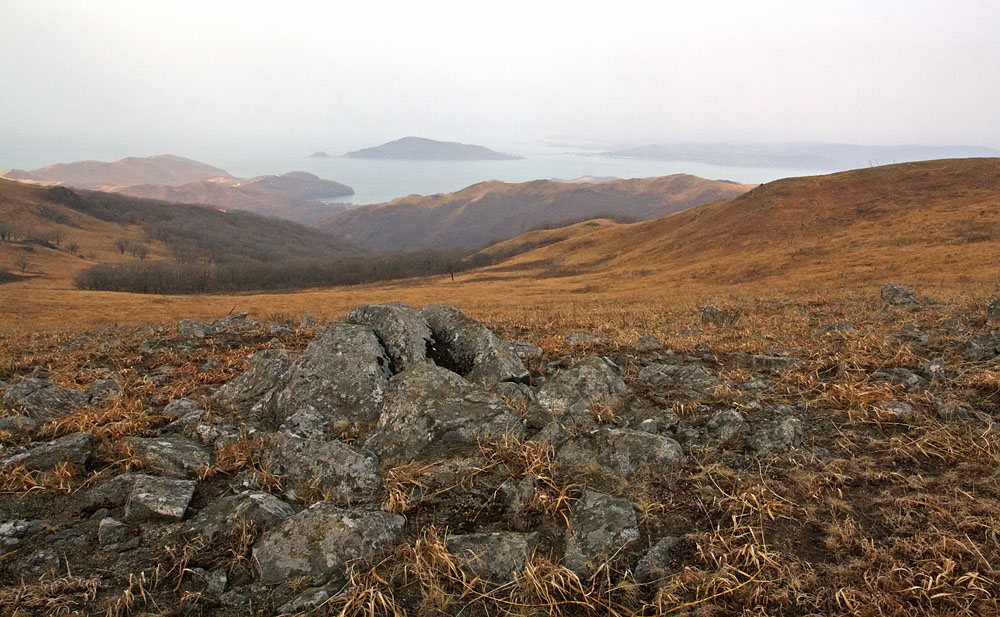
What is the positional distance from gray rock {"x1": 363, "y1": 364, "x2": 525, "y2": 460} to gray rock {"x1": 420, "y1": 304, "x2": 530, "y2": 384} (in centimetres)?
127

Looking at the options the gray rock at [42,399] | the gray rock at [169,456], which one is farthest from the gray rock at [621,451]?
the gray rock at [42,399]

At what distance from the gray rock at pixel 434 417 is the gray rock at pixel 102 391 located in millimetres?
4048

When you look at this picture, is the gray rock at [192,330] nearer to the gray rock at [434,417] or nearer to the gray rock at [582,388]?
the gray rock at [434,417]

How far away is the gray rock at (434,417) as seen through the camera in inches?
190

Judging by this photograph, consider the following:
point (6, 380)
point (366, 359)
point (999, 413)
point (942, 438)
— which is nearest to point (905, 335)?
point (999, 413)

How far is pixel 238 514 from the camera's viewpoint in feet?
12.2

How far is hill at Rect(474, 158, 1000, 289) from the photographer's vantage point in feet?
116

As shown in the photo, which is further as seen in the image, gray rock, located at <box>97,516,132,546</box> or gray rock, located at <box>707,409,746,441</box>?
gray rock, located at <box>707,409,746,441</box>

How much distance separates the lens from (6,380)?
329 inches

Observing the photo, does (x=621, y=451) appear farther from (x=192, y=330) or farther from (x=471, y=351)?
(x=192, y=330)

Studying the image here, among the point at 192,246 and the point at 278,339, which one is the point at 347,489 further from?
the point at 192,246

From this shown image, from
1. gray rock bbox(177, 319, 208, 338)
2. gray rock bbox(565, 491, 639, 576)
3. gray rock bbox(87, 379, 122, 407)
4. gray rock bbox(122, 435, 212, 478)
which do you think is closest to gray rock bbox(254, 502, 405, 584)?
gray rock bbox(565, 491, 639, 576)

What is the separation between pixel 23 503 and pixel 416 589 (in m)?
3.46

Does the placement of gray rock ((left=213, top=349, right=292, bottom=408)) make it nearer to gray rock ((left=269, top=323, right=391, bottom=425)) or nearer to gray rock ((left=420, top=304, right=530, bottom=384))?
gray rock ((left=269, top=323, right=391, bottom=425))
